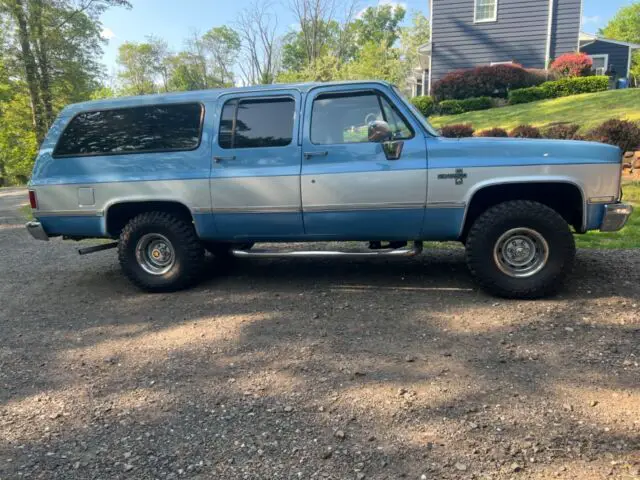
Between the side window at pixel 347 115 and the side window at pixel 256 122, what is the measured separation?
0.91 ft

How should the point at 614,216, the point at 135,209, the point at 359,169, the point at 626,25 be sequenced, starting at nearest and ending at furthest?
the point at 614,216 → the point at 359,169 → the point at 135,209 → the point at 626,25

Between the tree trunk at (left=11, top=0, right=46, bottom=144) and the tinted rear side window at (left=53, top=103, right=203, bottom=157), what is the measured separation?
22183mm

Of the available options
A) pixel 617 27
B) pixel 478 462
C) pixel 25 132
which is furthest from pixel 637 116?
pixel 617 27

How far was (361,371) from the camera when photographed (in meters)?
3.44

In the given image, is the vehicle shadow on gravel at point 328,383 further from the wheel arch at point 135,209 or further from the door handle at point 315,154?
the door handle at point 315,154

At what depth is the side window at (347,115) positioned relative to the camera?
4816mm

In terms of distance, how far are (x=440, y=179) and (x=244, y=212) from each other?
75.8 inches

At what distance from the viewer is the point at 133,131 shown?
17.4ft

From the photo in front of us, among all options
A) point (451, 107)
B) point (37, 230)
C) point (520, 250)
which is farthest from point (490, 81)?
point (37, 230)

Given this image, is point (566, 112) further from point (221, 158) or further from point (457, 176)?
point (221, 158)

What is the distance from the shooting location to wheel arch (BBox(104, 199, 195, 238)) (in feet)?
17.2

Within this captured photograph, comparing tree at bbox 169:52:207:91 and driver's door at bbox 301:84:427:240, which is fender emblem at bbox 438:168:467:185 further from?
tree at bbox 169:52:207:91

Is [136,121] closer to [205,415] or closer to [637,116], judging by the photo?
[205,415]

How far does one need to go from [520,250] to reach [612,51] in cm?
2461
